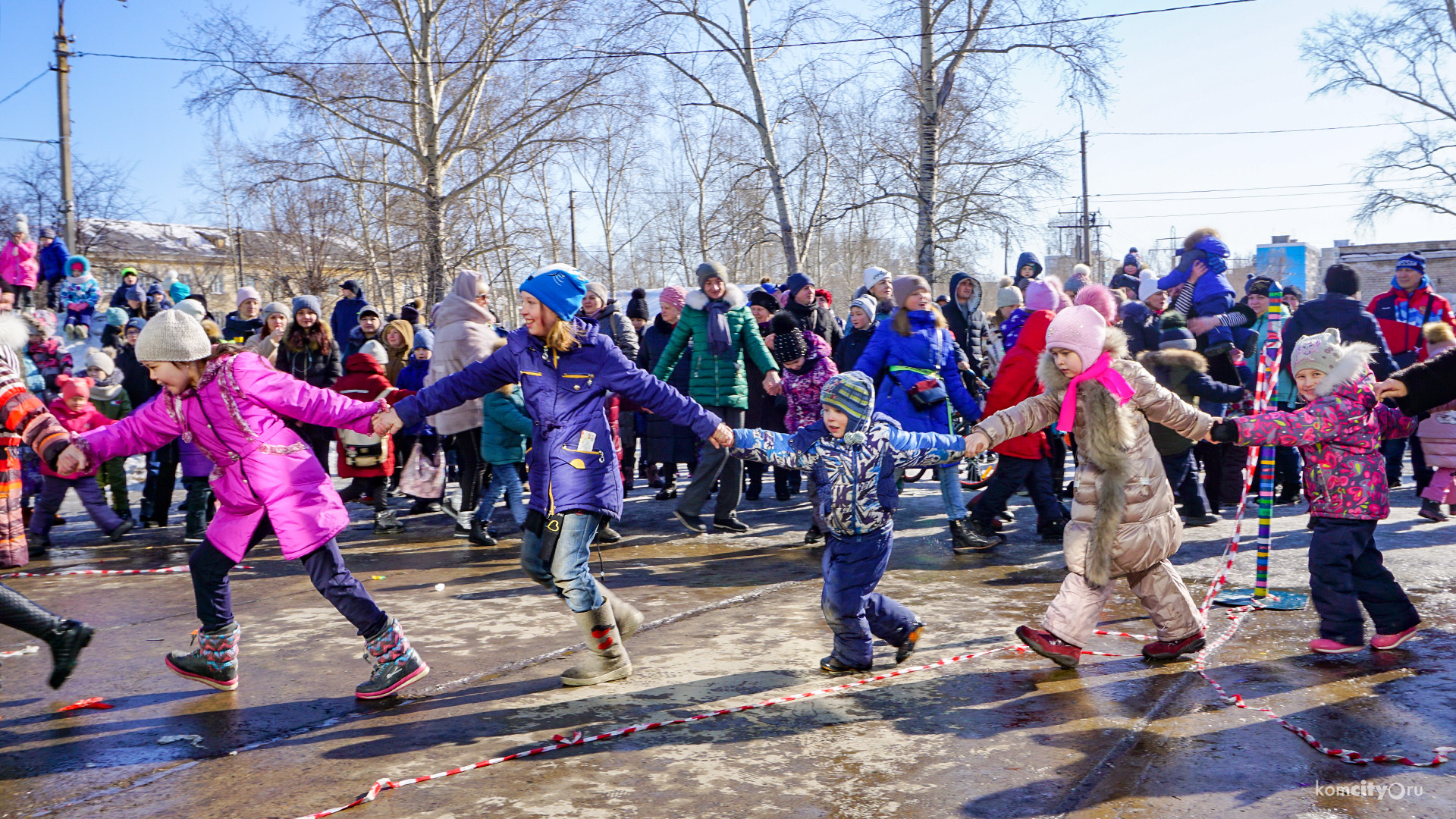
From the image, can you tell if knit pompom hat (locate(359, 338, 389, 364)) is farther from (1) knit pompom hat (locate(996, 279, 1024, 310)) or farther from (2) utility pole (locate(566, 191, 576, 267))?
(2) utility pole (locate(566, 191, 576, 267))

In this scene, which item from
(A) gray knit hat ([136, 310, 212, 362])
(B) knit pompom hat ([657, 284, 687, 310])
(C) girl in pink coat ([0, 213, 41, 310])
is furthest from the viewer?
(C) girl in pink coat ([0, 213, 41, 310])

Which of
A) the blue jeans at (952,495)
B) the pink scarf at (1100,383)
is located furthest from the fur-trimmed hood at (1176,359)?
the pink scarf at (1100,383)

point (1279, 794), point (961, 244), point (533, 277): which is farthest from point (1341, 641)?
point (961, 244)

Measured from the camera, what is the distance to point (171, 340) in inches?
177

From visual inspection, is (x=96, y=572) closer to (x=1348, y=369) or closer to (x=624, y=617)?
(x=624, y=617)

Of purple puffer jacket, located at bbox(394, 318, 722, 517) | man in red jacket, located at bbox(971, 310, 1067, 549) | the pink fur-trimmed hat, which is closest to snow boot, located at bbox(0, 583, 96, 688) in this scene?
purple puffer jacket, located at bbox(394, 318, 722, 517)

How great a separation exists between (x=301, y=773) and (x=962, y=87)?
1854 cm

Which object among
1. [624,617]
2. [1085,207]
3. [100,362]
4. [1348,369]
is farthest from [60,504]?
[1085,207]

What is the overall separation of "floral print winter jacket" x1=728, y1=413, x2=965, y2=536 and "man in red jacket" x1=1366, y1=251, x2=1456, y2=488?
23.0 feet

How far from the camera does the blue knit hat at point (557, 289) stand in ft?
15.3

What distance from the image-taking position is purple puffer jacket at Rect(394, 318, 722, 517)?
4633 millimetres

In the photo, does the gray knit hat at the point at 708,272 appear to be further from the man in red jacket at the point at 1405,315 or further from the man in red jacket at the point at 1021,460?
the man in red jacket at the point at 1405,315

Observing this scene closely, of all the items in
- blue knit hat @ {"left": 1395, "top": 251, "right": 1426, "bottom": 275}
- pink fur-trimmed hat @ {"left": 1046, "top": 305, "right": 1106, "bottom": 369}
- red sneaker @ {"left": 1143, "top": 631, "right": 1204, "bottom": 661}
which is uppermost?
blue knit hat @ {"left": 1395, "top": 251, "right": 1426, "bottom": 275}

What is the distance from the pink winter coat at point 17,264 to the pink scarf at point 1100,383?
1326cm
